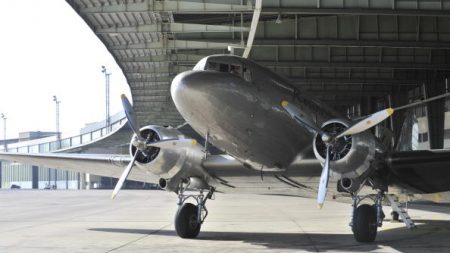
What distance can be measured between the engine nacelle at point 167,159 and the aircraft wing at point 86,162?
61.1 inches

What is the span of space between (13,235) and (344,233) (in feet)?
32.9

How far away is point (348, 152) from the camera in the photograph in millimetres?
14016

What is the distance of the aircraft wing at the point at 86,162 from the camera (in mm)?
18641

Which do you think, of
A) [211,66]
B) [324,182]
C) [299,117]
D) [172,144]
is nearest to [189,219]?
[172,144]

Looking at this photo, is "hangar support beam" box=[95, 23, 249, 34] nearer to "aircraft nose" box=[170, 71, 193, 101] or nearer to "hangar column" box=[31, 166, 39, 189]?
"aircraft nose" box=[170, 71, 193, 101]

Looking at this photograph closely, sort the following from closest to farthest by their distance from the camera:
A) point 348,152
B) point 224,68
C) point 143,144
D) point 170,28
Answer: point 224,68
point 348,152
point 143,144
point 170,28

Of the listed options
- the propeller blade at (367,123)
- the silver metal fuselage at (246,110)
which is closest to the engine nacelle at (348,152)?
the propeller blade at (367,123)

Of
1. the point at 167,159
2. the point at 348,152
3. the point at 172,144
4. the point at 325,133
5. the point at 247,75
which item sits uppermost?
the point at 247,75

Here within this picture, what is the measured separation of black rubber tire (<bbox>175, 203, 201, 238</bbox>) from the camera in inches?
637

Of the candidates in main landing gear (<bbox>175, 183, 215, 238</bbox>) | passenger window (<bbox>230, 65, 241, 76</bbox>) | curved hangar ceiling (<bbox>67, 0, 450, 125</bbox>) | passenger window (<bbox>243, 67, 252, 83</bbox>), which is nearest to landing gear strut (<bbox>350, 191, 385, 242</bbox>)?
passenger window (<bbox>243, 67, 252, 83</bbox>)

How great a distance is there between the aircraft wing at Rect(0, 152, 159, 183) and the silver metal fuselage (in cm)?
454

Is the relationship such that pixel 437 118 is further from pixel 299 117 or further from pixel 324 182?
pixel 324 182

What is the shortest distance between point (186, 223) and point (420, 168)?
672 cm

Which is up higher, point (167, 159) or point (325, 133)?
point (325, 133)
